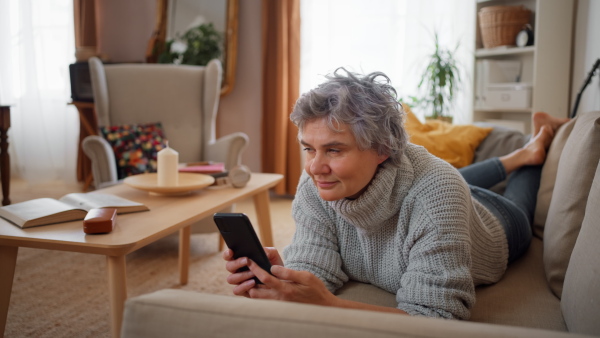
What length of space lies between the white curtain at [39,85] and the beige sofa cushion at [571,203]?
4.25m

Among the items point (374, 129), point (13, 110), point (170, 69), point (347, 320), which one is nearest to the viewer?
point (347, 320)

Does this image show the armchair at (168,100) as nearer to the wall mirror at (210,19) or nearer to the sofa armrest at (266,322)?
the wall mirror at (210,19)

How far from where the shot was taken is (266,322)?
60 cm

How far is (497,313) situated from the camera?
1.20 meters

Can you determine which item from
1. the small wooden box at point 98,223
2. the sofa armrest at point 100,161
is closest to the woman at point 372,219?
the small wooden box at point 98,223

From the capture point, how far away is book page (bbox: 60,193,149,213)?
1.75 meters

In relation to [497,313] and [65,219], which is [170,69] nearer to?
[65,219]

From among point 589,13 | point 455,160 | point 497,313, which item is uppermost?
point 589,13

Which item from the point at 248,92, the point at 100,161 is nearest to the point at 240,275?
the point at 100,161

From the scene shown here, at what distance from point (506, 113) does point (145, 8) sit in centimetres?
299

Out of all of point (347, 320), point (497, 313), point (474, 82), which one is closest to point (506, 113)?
point (474, 82)

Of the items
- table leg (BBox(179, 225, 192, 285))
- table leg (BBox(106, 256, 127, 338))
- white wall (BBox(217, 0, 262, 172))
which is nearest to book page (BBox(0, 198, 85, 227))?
table leg (BBox(106, 256, 127, 338))

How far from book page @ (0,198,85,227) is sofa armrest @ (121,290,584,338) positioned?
1091 mm

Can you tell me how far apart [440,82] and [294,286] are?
267cm
